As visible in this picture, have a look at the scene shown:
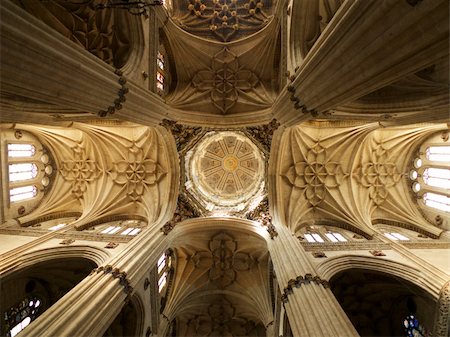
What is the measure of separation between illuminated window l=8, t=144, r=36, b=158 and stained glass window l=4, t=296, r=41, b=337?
24.4 ft

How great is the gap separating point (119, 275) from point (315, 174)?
491 inches

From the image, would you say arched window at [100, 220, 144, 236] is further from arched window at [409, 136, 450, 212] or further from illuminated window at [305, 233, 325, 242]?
arched window at [409, 136, 450, 212]

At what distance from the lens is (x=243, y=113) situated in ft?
53.8

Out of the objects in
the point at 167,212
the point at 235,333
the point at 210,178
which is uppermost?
the point at 210,178

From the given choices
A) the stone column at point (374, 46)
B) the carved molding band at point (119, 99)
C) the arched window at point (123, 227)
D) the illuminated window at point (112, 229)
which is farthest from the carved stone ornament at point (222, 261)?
the stone column at point (374, 46)

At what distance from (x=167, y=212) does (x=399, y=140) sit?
14.6 m

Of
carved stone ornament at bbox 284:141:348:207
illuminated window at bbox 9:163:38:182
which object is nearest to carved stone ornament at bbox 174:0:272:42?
carved stone ornament at bbox 284:141:348:207

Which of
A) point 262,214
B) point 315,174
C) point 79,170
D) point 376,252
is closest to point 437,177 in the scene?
point 376,252

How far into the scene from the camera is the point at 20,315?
11.3 meters

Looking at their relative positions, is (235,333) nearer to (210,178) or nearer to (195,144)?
(210,178)

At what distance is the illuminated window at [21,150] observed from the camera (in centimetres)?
1310

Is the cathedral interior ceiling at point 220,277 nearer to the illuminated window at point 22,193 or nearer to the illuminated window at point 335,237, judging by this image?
the illuminated window at point 335,237

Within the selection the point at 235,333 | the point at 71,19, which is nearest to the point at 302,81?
the point at 71,19

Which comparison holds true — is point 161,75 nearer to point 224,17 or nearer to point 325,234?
point 224,17
